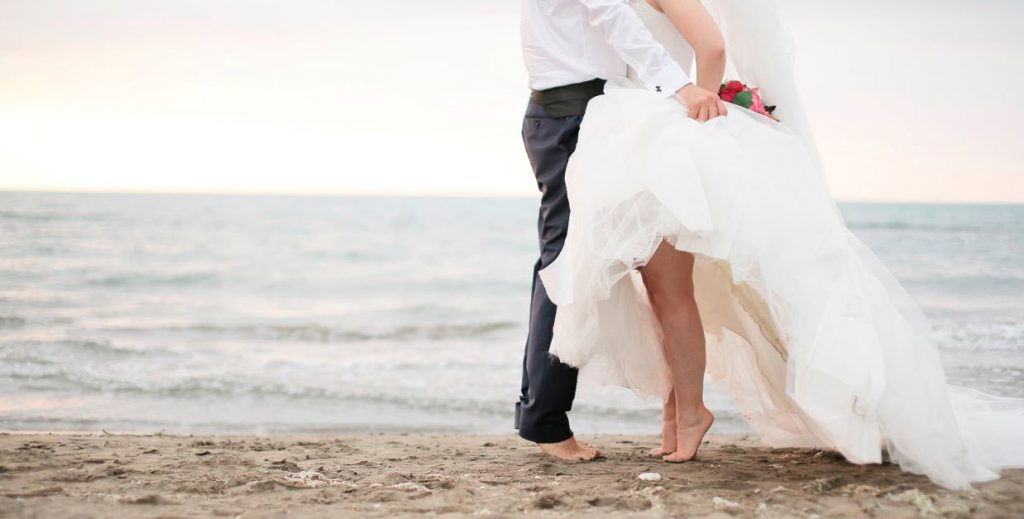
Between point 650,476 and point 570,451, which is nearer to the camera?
point 650,476

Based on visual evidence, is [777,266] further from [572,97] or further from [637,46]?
→ [572,97]

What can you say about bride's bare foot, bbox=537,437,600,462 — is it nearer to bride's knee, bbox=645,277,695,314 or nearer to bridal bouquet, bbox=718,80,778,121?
bride's knee, bbox=645,277,695,314

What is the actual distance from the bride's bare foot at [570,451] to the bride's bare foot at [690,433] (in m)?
0.34

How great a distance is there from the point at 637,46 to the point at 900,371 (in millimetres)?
1376

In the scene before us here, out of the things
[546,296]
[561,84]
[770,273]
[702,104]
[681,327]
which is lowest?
[681,327]

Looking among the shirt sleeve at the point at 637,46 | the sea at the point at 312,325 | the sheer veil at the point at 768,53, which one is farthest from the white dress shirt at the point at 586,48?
the sea at the point at 312,325

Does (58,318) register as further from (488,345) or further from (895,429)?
(895,429)

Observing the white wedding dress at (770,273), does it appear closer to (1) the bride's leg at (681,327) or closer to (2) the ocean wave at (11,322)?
(1) the bride's leg at (681,327)

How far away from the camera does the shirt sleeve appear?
295 centimetres

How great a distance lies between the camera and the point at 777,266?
2.67 m

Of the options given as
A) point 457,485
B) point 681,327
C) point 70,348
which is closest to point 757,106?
point 681,327

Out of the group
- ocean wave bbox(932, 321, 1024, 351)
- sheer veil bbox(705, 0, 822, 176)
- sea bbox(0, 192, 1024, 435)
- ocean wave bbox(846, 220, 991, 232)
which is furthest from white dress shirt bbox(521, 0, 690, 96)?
ocean wave bbox(846, 220, 991, 232)

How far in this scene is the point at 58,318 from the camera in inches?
432

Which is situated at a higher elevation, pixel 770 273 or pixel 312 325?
pixel 770 273
